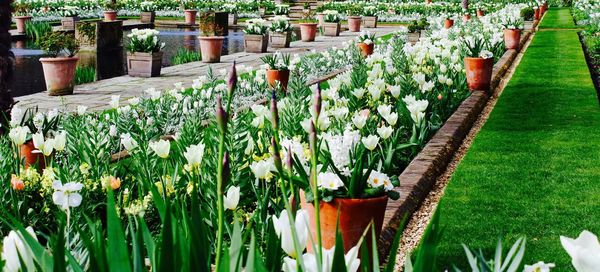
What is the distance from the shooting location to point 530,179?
611 centimetres

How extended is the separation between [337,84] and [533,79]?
646 centimetres

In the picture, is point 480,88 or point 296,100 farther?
point 480,88

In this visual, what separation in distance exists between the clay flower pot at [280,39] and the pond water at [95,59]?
84 centimetres

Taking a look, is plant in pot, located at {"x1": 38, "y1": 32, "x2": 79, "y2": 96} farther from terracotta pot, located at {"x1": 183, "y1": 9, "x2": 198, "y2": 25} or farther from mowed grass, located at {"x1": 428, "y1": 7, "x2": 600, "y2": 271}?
terracotta pot, located at {"x1": 183, "y1": 9, "x2": 198, "y2": 25}

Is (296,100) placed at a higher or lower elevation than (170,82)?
higher

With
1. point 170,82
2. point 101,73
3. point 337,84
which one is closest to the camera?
point 337,84

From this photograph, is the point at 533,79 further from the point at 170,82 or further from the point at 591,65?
the point at 170,82

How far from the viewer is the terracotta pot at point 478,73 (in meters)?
10.4

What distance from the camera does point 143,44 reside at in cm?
1333

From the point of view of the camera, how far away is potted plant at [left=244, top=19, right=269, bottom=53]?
58.3ft

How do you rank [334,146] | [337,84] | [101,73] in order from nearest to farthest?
[334,146] → [337,84] → [101,73]

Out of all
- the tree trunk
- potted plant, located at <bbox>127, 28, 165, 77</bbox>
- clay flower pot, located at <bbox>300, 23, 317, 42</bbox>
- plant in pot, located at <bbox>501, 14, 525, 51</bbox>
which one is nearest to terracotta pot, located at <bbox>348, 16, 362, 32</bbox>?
clay flower pot, located at <bbox>300, 23, 317, 42</bbox>

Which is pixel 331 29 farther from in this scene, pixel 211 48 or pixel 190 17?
pixel 211 48

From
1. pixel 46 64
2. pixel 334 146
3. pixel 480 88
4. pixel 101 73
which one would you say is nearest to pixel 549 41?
pixel 480 88
